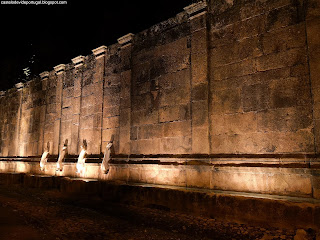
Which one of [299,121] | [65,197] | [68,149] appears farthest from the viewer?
[68,149]

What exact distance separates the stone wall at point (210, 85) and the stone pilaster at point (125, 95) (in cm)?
4

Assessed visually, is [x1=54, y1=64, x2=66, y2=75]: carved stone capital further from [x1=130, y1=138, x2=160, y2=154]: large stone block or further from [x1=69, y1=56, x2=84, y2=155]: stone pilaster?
[x1=130, y1=138, x2=160, y2=154]: large stone block

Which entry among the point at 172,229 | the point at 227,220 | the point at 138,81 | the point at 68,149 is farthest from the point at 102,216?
the point at 68,149

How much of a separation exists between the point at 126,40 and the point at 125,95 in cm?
243

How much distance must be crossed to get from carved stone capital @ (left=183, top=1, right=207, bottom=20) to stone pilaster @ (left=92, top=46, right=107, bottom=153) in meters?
4.84

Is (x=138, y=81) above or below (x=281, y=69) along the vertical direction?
above

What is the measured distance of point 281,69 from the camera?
266 inches

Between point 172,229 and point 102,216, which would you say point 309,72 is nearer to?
point 172,229

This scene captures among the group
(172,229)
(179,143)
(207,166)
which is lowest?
(172,229)

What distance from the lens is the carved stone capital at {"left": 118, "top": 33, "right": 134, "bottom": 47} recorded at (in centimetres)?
1064

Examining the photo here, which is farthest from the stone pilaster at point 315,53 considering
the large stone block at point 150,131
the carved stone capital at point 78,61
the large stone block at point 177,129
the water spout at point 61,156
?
the water spout at point 61,156

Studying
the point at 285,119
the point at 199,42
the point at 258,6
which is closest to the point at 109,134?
the point at 199,42

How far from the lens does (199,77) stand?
8188 mm

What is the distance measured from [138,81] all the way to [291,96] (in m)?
5.75
